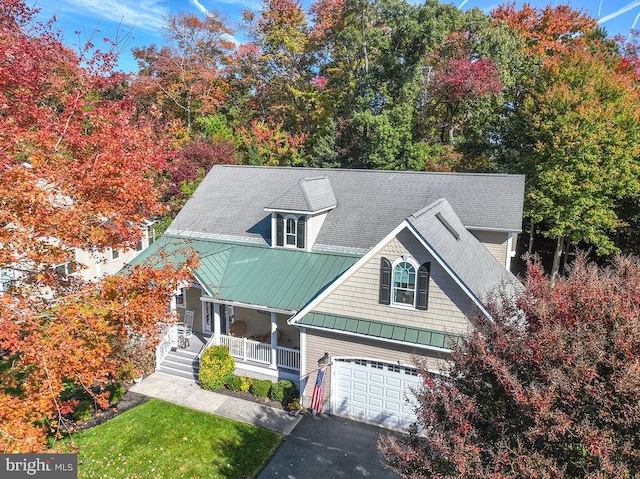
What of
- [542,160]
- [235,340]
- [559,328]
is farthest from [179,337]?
[542,160]

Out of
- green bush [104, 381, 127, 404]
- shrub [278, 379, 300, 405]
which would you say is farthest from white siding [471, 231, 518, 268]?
green bush [104, 381, 127, 404]

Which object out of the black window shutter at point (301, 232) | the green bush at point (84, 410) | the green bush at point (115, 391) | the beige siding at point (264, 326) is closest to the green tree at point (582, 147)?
the black window shutter at point (301, 232)

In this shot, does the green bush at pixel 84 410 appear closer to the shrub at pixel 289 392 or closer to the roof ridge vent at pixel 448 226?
the shrub at pixel 289 392

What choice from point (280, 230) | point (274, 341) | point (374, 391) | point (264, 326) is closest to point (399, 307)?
point (374, 391)

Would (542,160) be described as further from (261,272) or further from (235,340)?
(235,340)

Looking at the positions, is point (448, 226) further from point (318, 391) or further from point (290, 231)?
point (318, 391)
